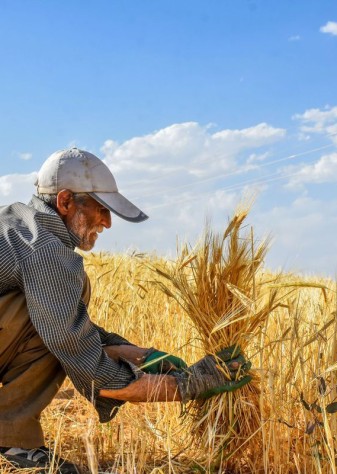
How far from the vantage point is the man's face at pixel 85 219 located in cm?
274

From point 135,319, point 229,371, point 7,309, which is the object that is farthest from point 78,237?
point 135,319

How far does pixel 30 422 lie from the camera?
2.75m

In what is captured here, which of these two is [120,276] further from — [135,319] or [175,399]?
[175,399]

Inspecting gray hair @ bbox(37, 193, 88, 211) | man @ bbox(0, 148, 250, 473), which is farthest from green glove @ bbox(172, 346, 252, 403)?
gray hair @ bbox(37, 193, 88, 211)

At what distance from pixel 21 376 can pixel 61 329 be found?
397mm

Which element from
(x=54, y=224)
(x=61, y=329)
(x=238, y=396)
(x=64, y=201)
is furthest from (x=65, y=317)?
(x=238, y=396)

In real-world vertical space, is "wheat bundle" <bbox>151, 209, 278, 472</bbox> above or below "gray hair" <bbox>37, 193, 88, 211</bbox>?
below

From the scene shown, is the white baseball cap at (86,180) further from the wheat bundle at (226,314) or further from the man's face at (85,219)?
the wheat bundle at (226,314)

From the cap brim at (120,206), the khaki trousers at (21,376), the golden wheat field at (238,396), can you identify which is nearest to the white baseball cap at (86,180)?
the cap brim at (120,206)

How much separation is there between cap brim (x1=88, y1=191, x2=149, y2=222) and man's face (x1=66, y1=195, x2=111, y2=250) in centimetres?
5

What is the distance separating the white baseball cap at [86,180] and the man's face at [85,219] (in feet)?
0.16

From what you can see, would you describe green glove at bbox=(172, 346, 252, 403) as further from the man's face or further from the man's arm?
the man's face

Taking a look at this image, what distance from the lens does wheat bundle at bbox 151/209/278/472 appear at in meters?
2.57

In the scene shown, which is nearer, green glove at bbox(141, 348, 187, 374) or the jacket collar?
the jacket collar
